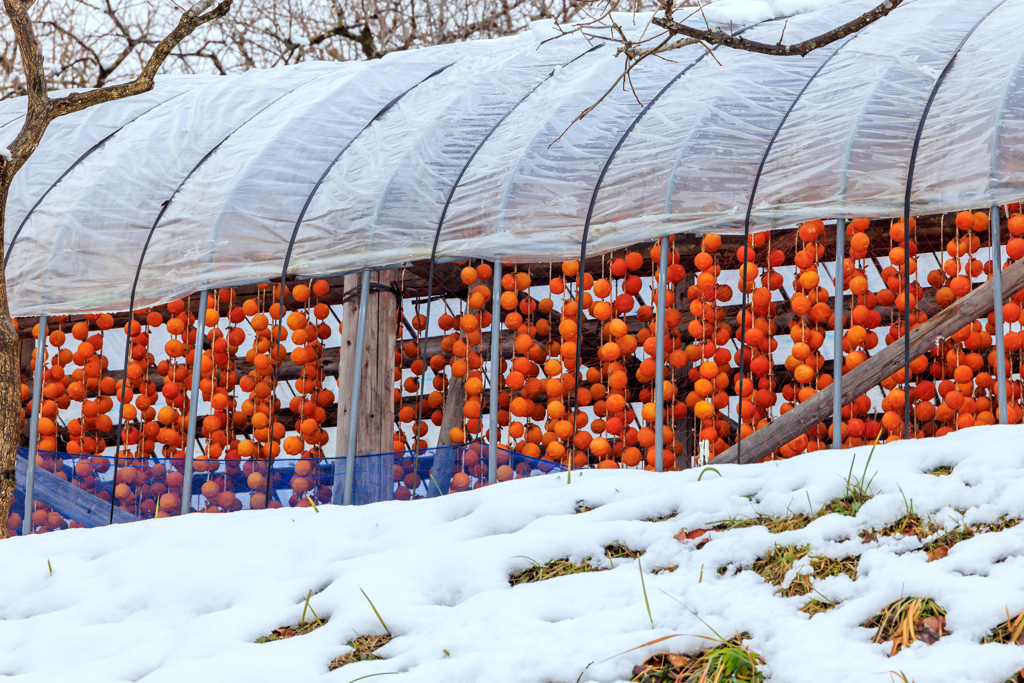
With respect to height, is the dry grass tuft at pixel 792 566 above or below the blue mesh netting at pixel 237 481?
above

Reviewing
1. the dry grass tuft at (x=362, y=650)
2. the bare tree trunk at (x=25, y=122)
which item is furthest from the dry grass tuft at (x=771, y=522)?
the bare tree trunk at (x=25, y=122)

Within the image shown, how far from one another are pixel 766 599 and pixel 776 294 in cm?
593

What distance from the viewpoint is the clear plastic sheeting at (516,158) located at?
471 cm

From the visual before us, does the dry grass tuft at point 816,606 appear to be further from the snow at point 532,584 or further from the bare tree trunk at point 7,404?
the bare tree trunk at point 7,404

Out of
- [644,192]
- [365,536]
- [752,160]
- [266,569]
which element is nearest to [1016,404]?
[752,160]

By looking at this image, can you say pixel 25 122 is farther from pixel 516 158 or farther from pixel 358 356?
pixel 516 158

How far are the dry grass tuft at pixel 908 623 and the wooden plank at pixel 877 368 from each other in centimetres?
303

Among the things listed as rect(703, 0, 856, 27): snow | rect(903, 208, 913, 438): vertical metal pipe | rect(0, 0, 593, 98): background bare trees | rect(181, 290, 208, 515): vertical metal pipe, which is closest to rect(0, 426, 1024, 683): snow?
rect(903, 208, 913, 438): vertical metal pipe

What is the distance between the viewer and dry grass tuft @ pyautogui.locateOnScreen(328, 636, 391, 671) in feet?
7.51

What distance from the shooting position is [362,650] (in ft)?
7.66

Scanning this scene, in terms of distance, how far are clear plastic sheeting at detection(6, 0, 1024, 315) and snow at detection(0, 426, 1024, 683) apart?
6.72 feet

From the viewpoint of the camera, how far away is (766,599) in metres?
2.23

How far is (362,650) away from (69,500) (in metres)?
3.72

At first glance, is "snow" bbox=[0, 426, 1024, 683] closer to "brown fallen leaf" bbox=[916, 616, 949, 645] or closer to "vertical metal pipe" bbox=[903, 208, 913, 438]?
"brown fallen leaf" bbox=[916, 616, 949, 645]
